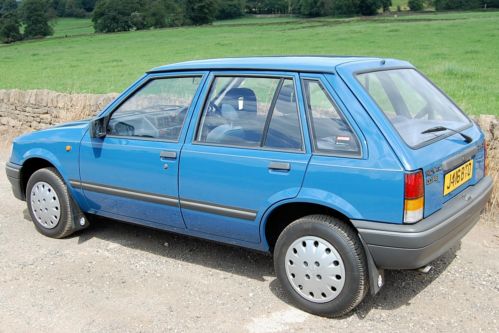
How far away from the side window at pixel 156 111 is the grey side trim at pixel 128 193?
477 mm

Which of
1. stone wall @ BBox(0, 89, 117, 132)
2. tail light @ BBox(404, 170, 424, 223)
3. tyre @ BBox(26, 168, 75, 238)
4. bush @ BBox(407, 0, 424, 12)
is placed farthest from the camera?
bush @ BBox(407, 0, 424, 12)

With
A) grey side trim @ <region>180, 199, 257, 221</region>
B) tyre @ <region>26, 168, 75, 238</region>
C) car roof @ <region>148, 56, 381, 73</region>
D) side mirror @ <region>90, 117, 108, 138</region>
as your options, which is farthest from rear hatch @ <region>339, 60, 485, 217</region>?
tyre @ <region>26, 168, 75, 238</region>

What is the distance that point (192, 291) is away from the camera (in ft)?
14.7

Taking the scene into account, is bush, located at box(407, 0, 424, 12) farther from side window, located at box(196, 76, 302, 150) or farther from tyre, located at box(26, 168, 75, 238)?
side window, located at box(196, 76, 302, 150)

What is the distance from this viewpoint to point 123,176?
4.88 meters

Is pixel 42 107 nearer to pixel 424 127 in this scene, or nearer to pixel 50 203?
pixel 50 203

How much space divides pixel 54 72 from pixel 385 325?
27.2 m

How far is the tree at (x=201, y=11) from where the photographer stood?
251ft

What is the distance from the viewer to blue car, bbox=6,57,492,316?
3.66 m

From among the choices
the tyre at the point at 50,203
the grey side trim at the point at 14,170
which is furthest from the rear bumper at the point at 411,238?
the grey side trim at the point at 14,170

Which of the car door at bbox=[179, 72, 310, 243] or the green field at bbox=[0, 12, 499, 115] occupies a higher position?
the car door at bbox=[179, 72, 310, 243]

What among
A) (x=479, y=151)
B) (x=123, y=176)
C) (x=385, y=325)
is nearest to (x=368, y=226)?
(x=385, y=325)

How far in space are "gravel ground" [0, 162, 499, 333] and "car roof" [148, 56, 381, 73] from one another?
→ 1692 millimetres

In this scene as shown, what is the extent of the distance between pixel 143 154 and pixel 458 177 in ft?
8.06
